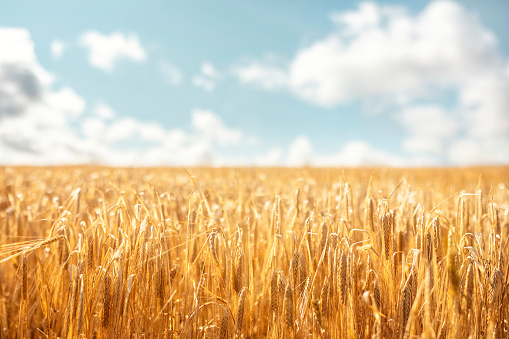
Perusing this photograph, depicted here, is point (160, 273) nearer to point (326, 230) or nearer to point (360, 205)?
point (326, 230)

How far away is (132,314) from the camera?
2.00 metres

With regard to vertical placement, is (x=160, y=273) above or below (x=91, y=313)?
above

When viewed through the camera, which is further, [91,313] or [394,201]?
[394,201]

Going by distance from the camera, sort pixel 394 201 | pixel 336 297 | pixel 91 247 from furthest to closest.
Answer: pixel 394 201 → pixel 91 247 → pixel 336 297

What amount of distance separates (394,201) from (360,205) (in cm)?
35

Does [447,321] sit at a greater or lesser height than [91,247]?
lesser

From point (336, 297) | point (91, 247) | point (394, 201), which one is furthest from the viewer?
point (394, 201)

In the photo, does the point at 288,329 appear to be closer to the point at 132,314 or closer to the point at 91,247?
the point at 132,314

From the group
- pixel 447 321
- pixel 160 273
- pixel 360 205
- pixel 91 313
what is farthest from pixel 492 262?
pixel 91 313

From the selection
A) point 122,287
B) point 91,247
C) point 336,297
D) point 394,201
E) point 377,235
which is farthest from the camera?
point 394,201

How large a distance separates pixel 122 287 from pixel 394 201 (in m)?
2.76

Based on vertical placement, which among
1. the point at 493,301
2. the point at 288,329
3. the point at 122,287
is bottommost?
the point at 288,329

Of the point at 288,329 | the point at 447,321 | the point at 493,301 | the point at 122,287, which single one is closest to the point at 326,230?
the point at 288,329

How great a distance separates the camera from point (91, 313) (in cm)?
190
